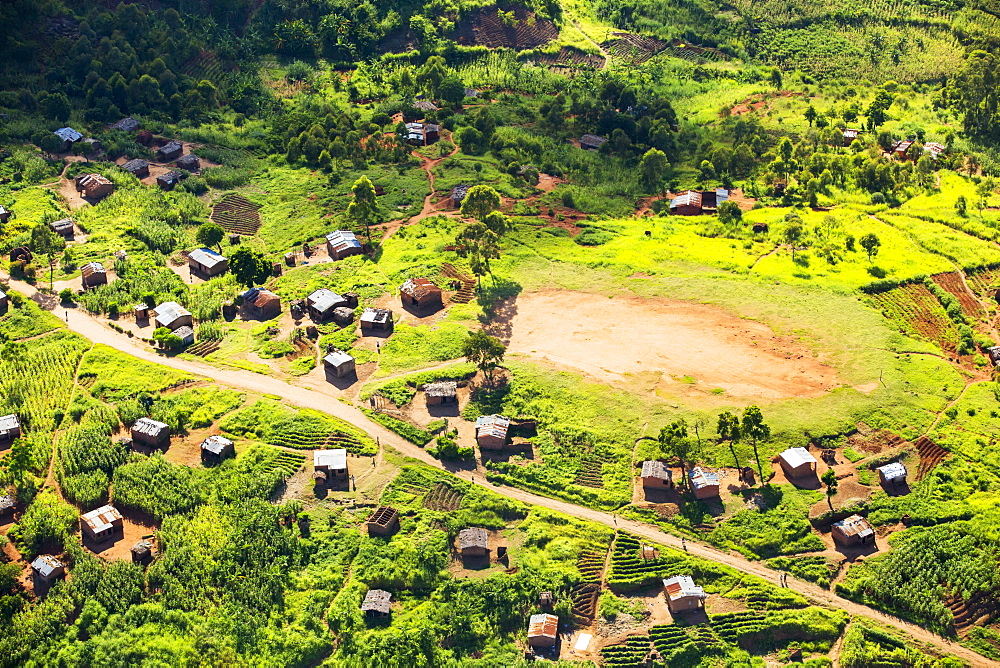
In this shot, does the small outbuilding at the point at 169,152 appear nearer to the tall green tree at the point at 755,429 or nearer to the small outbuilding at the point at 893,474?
the tall green tree at the point at 755,429

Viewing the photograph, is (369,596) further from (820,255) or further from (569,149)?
(569,149)

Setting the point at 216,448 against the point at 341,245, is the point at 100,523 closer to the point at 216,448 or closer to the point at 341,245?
the point at 216,448

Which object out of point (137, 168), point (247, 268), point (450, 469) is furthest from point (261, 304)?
point (137, 168)

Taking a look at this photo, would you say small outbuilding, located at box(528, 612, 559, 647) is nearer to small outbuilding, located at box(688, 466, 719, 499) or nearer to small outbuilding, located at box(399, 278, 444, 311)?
small outbuilding, located at box(688, 466, 719, 499)

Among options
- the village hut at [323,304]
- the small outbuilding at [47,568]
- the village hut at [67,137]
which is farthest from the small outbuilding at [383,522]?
the village hut at [67,137]

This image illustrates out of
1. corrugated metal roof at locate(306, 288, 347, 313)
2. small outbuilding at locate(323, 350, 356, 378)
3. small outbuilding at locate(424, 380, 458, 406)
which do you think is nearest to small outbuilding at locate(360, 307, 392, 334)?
corrugated metal roof at locate(306, 288, 347, 313)

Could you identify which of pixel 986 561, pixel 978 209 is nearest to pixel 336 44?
pixel 978 209
